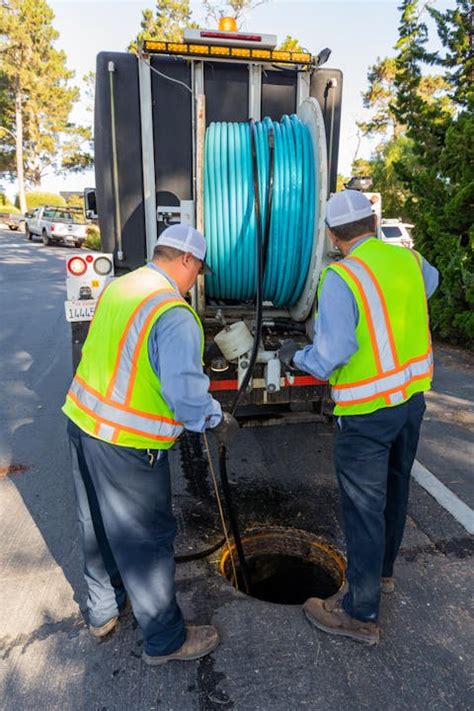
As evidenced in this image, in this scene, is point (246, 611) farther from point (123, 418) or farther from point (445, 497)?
point (445, 497)

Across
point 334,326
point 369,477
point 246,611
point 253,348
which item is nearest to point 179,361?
point 334,326

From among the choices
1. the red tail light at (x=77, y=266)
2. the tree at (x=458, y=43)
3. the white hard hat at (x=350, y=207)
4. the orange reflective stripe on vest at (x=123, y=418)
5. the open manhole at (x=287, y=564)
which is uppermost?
the tree at (x=458, y=43)

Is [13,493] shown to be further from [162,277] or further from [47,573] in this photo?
[162,277]

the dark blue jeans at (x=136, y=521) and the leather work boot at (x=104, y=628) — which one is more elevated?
the dark blue jeans at (x=136, y=521)

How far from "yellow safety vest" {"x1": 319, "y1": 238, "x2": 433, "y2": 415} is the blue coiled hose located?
4.34 ft

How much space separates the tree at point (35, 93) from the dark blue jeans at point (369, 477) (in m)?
40.2

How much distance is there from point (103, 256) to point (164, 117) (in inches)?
48.2

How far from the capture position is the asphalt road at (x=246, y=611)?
7.41ft

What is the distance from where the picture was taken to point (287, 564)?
11.2ft

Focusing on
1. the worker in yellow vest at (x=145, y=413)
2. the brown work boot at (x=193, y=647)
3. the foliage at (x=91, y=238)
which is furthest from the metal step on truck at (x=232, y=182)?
the foliage at (x=91, y=238)

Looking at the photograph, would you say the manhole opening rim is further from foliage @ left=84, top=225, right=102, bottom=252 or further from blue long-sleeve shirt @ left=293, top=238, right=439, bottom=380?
foliage @ left=84, top=225, right=102, bottom=252

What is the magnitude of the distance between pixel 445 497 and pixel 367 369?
2001 mm

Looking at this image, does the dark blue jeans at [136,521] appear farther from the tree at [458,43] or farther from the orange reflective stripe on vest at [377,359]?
the tree at [458,43]

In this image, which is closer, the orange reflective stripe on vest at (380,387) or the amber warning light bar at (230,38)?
the orange reflective stripe on vest at (380,387)
